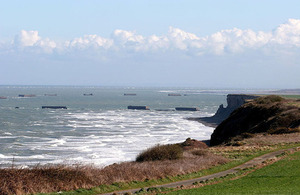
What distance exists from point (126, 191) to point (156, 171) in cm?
395

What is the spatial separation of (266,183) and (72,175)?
9.96m

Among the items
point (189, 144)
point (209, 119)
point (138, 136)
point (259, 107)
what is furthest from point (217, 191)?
point (209, 119)

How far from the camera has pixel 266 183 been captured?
79.3 feet

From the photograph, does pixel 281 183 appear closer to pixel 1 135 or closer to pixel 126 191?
pixel 126 191

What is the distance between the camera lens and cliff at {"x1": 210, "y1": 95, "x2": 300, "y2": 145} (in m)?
55.1

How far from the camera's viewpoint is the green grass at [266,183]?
2178cm

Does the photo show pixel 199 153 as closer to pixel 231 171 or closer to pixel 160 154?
pixel 160 154

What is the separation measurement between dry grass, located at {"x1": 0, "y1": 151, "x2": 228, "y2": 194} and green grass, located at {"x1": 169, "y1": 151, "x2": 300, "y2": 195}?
12.4 ft

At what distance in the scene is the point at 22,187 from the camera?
21500 millimetres

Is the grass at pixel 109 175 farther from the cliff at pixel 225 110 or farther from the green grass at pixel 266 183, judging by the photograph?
the cliff at pixel 225 110

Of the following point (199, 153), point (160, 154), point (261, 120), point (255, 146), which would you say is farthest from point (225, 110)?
point (160, 154)

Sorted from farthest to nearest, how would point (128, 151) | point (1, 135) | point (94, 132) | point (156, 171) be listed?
point (94, 132) < point (1, 135) < point (128, 151) < point (156, 171)

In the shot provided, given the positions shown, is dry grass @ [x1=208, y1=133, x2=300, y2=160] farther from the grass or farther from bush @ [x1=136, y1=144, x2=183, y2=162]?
bush @ [x1=136, y1=144, x2=183, y2=162]

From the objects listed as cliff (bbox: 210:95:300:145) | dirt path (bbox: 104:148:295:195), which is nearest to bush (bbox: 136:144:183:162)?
dirt path (bbox: 104:148:295:195)
